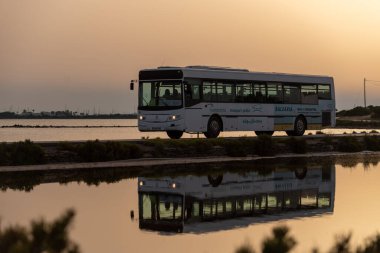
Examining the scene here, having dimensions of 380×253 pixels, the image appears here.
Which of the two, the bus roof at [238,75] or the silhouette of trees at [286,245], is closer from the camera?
the silhouette of trees at [286,245]

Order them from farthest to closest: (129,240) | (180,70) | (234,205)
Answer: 1. (180,70)
2. (234,205)
3. (129,240)

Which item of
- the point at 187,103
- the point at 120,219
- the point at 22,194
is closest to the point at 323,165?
the point at 187,103

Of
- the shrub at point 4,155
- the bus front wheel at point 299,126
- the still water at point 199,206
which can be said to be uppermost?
the bus front wheel at point 299,126

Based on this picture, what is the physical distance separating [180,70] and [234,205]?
58.5ft

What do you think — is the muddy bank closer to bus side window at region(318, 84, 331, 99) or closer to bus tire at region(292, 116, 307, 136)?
bus tire at region(292, 116, 307, 136)

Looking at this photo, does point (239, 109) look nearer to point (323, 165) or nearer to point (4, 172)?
point (323, 165)

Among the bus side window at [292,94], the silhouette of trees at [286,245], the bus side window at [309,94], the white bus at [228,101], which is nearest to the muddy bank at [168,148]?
the white bus at [228,101]

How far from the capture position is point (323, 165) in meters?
31.2

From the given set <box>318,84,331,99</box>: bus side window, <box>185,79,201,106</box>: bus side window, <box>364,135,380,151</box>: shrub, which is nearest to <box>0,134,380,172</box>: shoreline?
<box>364,135,380,151</box>: shrub

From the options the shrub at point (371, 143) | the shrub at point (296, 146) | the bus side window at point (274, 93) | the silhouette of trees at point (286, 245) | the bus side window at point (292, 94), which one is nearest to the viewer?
the silhouette of trees at point (286, 245)

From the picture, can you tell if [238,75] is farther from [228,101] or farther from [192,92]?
[192,92]

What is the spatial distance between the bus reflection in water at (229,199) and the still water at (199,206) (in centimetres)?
2

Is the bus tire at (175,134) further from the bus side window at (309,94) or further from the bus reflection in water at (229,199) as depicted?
the bus reflection in water at (229,199)

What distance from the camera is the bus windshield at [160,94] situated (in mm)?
35625
